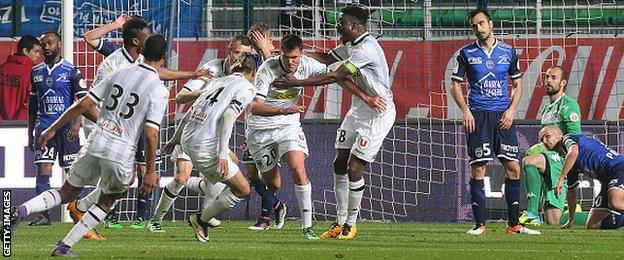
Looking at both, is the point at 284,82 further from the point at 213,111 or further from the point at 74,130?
the point at 74,130

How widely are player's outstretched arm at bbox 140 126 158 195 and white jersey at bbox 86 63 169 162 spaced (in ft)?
0.16

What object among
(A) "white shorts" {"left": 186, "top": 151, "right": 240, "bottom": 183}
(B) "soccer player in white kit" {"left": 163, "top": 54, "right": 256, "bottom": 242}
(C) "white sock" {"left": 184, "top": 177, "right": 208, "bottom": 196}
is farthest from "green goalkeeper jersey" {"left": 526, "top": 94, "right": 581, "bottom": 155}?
(A) "white shorts" {"left": 186, "top": 151, "right": 240, "bottom": 183}

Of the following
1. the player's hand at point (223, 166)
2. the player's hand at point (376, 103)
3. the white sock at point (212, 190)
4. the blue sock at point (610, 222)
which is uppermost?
the player's hand at point (376, 103)

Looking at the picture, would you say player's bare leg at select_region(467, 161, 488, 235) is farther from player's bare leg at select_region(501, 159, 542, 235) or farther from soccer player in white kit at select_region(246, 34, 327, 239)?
soccer player in white kit at select_region(246, 34, 327, 239)

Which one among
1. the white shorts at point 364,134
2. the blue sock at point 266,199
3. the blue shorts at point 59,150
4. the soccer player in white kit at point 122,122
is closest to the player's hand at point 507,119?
the white shorts at point 364,134

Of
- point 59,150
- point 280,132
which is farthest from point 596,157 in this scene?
point 59,150

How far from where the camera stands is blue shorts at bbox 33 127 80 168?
54.2 feet

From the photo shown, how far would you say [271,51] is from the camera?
15.3m

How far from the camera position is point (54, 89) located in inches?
643

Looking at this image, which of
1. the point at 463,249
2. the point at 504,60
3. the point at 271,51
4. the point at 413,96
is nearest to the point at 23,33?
the point at 413,96

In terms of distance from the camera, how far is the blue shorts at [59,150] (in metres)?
16.5

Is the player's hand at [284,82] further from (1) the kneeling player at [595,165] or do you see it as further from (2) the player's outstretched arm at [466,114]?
(1) the kneeling player at [595,165]

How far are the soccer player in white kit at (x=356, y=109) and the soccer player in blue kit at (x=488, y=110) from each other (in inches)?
42.7

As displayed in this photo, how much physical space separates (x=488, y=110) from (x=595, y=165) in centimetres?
196
